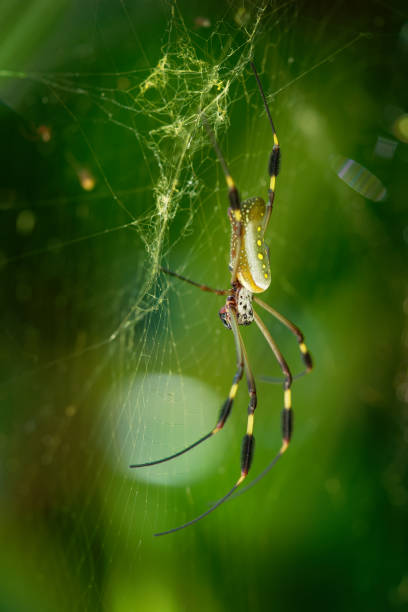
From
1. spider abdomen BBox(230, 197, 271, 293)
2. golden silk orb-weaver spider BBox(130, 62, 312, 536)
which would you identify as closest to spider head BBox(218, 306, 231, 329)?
golden silk orb-weaver spider BBox(130, 62, 312, 536)

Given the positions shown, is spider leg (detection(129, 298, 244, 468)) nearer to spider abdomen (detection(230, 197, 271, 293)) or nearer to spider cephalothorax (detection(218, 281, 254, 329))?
spider cephalothorax (detection(218, 281, 254, 329))

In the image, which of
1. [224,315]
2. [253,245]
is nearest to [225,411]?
[224,315]

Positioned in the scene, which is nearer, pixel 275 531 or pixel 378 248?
pixel 275 531

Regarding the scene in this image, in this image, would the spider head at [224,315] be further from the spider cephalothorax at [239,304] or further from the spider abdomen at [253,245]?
the spider abdomen at [253,245]

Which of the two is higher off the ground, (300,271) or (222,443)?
(300,271)

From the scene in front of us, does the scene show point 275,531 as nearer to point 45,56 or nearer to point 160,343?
point 160,343

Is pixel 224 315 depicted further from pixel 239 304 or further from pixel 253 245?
pixel 253 245

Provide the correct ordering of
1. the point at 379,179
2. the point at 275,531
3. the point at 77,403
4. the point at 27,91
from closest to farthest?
1. the point at 27,91
2. the point at 77,403
3. the point at 275,531
4. the point at 379,179

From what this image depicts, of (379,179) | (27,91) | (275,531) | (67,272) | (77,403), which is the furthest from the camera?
(379,179)

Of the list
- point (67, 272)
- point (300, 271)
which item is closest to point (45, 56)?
point (67, 272)
